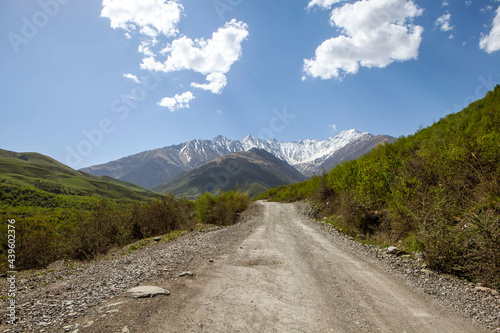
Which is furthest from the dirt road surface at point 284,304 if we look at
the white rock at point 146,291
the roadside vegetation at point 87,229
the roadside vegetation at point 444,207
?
the roadside vegetation at point 87,229

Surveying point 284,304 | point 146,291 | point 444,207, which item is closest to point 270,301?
point 284,304

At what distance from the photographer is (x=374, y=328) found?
4332 mm

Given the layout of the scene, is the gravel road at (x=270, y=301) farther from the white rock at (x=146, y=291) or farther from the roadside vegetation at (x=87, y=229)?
the roadside vegetation at (x=87, y=229)

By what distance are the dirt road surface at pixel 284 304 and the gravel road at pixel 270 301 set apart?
2cm

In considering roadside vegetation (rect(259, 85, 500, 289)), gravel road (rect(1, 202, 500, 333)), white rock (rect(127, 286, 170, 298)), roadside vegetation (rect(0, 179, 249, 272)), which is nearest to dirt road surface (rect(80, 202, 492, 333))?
gravel road (rect(1, 202, 500, 333))

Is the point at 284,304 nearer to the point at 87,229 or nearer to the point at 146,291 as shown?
the point at 146,291

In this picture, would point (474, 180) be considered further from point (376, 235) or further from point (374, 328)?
point (374, 328)

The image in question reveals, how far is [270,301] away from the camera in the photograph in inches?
209

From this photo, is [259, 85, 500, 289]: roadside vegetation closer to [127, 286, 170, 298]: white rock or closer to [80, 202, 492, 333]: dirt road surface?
[80, 202, 492, 333]: dirt road surface

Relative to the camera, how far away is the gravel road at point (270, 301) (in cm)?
423

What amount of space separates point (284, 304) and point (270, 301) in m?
0.33

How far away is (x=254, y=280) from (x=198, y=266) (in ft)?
7.40

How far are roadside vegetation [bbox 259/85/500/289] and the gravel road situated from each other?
3.52ft

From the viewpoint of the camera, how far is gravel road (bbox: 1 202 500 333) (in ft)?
13.9
